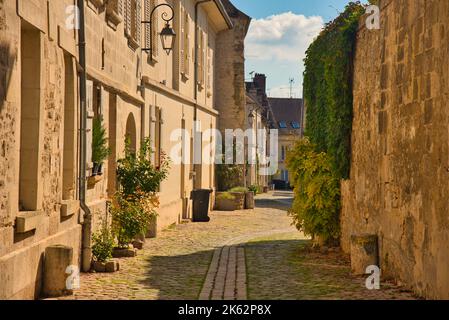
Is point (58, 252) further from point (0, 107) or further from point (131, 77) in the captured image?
point (131, 77)

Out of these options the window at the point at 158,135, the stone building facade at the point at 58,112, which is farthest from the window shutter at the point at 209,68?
the window at the point at 158,135

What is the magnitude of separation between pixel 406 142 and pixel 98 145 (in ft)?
17.0

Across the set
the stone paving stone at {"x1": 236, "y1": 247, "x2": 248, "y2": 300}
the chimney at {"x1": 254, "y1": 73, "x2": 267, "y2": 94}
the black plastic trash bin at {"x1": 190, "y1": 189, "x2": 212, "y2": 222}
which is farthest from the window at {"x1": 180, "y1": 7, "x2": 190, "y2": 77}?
the chimney at {"x1": 254, "y1": 73, "x2": 267, "y2": 94}

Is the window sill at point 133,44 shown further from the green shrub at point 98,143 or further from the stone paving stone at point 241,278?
the stone paving stone at point 241,278

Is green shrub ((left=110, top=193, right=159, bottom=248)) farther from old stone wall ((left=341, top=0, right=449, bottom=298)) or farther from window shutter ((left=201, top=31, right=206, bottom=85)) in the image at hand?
window shutter ((left=201, top=31, right=206, bottom=85))

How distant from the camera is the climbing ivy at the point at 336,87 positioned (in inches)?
496

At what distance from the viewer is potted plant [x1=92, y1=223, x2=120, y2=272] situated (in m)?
10.8

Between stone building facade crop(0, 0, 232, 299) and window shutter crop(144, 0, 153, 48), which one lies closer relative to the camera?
stone building facade crop(0, 0, 232, 299)

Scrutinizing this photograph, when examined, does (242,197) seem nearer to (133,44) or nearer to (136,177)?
(133,44)

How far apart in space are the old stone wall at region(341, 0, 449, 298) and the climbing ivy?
496 mm

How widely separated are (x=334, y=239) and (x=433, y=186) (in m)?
6.13

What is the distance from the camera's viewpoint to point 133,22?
15.5 metres

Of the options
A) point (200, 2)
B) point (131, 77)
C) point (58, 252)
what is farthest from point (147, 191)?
point (200, 2)

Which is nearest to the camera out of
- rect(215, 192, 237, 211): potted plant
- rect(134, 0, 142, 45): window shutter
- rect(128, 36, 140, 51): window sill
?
rect(128, 36, 140, 51): window sill
